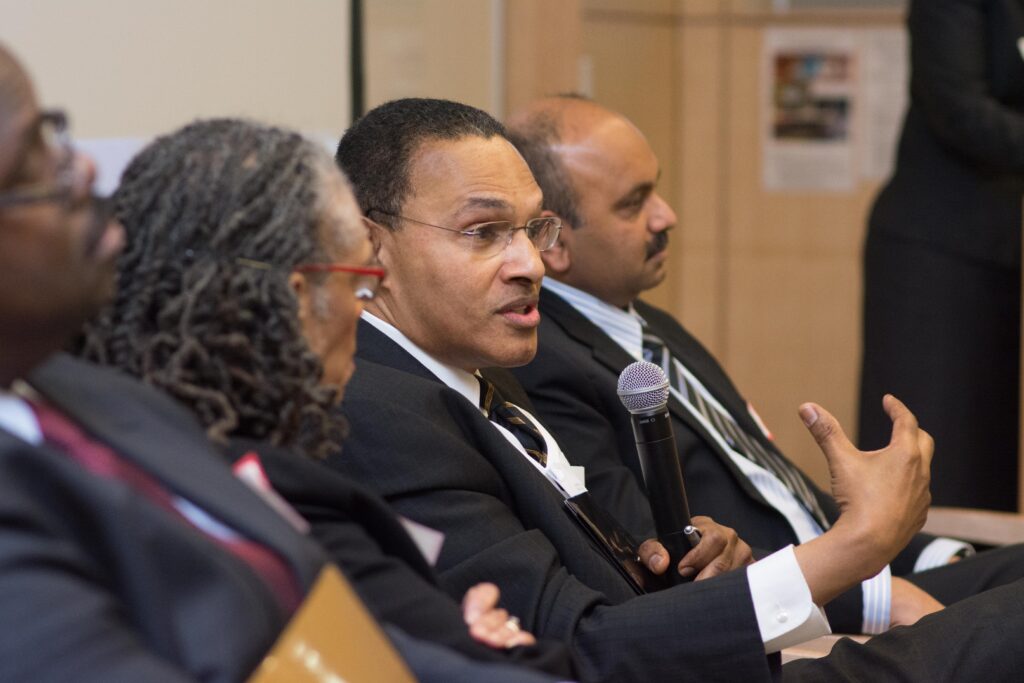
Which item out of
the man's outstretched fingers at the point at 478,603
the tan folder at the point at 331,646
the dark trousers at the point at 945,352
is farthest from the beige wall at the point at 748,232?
the tan folder at the point at 331,646

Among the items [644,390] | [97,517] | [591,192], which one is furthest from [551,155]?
[97,517]

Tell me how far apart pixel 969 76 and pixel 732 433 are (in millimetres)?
1585

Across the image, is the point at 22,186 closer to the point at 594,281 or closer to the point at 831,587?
the point at 831,587

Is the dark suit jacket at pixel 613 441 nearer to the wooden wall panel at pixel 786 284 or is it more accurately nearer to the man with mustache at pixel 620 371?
the man with mustache at pixel 620 371

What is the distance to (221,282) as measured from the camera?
1349 mm

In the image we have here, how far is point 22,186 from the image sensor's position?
111 centimetres

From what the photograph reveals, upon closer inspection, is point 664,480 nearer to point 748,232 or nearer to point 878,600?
point 878,600

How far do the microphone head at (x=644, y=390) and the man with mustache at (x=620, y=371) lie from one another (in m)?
0.45

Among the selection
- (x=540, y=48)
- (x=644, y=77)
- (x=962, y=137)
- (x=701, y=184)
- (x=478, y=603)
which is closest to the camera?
(x=478, y=603)

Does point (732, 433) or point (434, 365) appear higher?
point (434, 365)

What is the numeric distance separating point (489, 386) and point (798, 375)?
3667 mm

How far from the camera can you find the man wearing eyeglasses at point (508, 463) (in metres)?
1.77

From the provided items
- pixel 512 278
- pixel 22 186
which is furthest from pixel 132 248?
pixel 512 278

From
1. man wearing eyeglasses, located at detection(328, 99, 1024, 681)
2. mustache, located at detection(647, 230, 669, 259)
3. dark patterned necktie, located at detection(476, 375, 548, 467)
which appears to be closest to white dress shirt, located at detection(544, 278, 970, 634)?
mustache, located at detection(647, 230, 669, 259)
